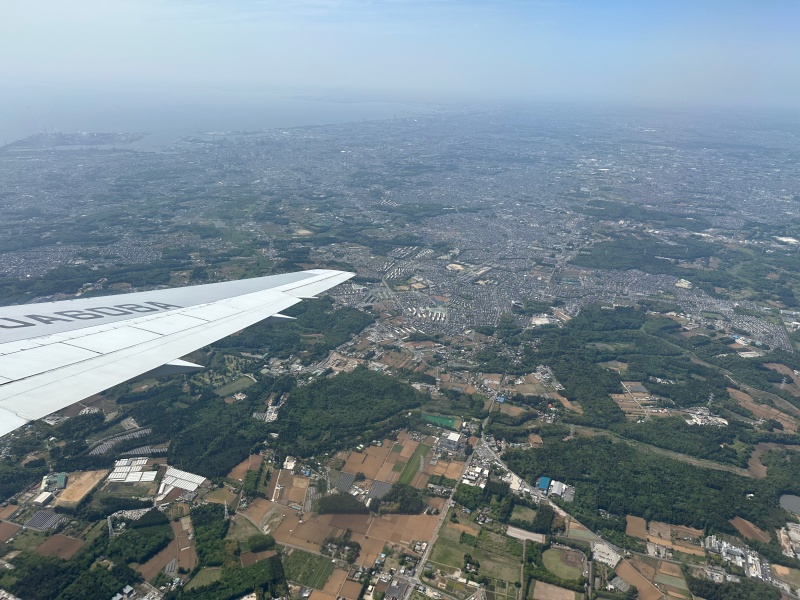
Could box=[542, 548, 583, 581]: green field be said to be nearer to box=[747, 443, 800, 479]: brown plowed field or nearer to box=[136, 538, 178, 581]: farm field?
box=[747, 443, 800, 479]: brown plowed field

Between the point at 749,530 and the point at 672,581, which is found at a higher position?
the point at 672,581

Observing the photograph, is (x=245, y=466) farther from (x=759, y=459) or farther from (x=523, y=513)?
(x=759, y=459)

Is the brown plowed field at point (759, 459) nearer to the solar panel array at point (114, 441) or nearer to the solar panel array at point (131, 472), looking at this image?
the solar panel array at point (131, 472)

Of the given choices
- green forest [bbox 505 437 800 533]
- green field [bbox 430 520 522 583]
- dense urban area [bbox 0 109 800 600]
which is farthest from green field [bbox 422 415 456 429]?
green field [bbox 430 520 522 583]

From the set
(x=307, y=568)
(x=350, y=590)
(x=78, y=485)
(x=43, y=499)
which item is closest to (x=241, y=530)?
(x=307, y=568)

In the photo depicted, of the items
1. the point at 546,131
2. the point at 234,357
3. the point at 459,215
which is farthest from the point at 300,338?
the point at 546,131
